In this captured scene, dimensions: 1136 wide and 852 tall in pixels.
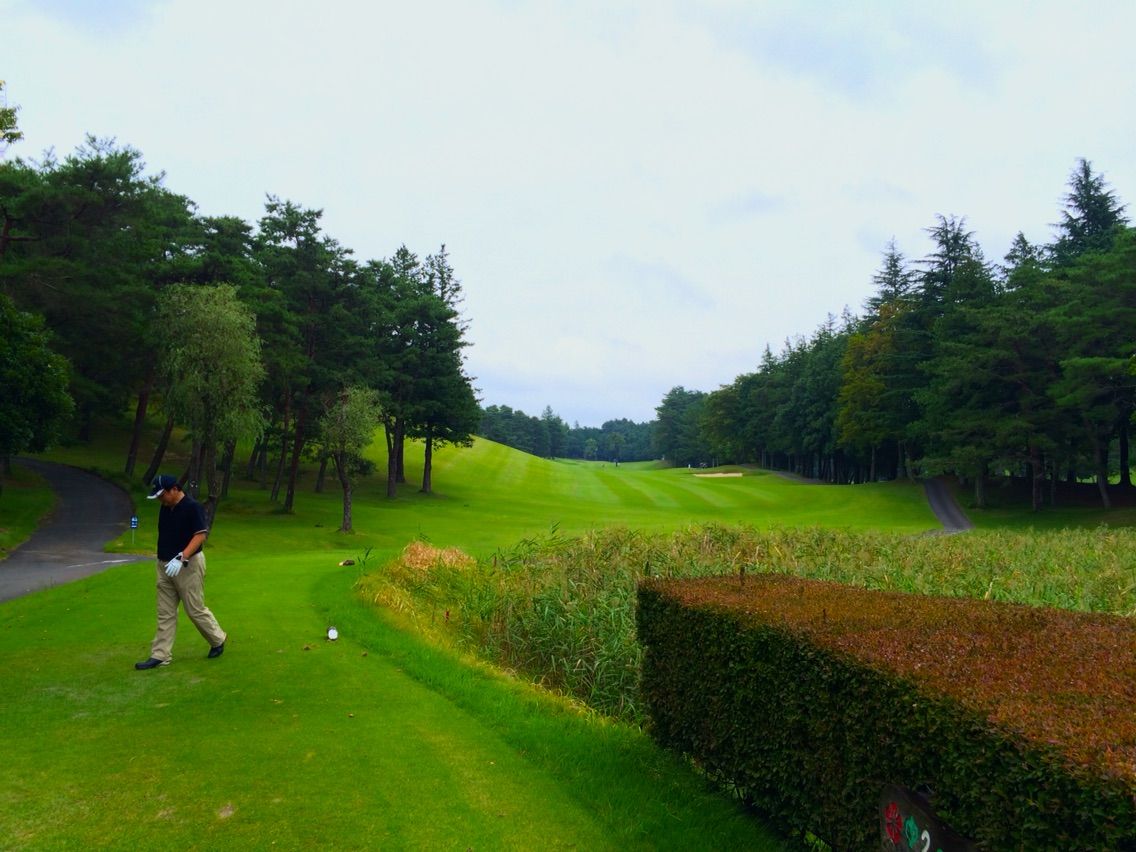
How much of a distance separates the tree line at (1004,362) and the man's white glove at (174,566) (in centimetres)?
3704

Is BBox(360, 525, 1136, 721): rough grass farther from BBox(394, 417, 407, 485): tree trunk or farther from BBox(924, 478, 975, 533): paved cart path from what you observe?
BBox(394, 417, 407, 485): tree trunk

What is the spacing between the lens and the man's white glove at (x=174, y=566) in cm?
796

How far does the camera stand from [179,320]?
30.2 meters

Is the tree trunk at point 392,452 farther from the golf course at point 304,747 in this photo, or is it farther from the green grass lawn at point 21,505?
the golf course at point 304,747

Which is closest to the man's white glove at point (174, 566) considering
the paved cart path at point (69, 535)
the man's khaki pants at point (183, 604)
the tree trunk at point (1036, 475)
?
the man's khaki pants at point (183, 604)

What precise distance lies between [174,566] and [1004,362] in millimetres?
47638

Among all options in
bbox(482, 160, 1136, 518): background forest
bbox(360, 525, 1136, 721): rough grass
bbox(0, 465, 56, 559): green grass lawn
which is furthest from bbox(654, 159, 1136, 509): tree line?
bbox(0, 465, 56, 559): green grass lawn

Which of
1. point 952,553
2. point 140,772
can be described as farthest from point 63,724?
point 952,553

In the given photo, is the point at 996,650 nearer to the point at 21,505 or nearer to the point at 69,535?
the point at 69,535

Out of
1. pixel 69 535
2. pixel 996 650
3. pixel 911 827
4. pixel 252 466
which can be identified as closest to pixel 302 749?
pixel 911 827

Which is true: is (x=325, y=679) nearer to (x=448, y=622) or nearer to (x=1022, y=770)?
(x=448, y=622)

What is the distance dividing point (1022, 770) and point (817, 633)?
5.19 ft

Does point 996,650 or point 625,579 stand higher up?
point 996,650

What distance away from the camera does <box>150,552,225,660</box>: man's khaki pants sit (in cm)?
802
